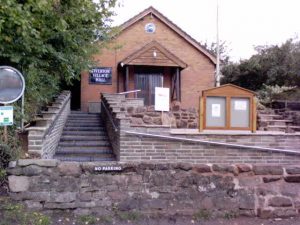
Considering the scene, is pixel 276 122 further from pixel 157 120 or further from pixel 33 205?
pixel 33 205

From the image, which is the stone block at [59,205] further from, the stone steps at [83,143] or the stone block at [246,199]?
the stone steps at [83,143]

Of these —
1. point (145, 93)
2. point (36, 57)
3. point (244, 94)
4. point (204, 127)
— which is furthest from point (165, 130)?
point (145, 93)

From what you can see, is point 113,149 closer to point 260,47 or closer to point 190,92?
point 190,92

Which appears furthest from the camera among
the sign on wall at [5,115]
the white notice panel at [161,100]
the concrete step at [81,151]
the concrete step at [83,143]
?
the white notice panel at [161,100]

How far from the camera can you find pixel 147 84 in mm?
20859

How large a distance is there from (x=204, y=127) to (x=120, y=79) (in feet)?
32.6

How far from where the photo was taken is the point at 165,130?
437 inches

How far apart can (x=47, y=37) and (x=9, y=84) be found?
1.57 m

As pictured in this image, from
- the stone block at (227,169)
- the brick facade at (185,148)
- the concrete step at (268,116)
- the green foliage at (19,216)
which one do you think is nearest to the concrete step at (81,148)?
the brick facade at (185,148)

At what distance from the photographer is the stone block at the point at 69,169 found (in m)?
5.97

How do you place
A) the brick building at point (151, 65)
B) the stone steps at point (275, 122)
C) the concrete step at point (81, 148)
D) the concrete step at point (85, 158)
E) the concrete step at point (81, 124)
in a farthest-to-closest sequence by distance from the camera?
1. the brick building at point (151, 65)
2. the stone steps at point (275, 122)
3. the concrete step at point (81, 124)
4. the concrete step at point (81, 148)
5. the concrete step at point (85, 158)

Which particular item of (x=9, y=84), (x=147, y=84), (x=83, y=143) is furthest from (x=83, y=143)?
(x=147, y=84)

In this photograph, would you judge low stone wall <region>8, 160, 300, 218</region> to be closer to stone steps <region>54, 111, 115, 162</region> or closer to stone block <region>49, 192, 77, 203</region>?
stone block <region>49, 192, 77, 203</region>

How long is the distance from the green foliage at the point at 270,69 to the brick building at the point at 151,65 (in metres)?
8.71
